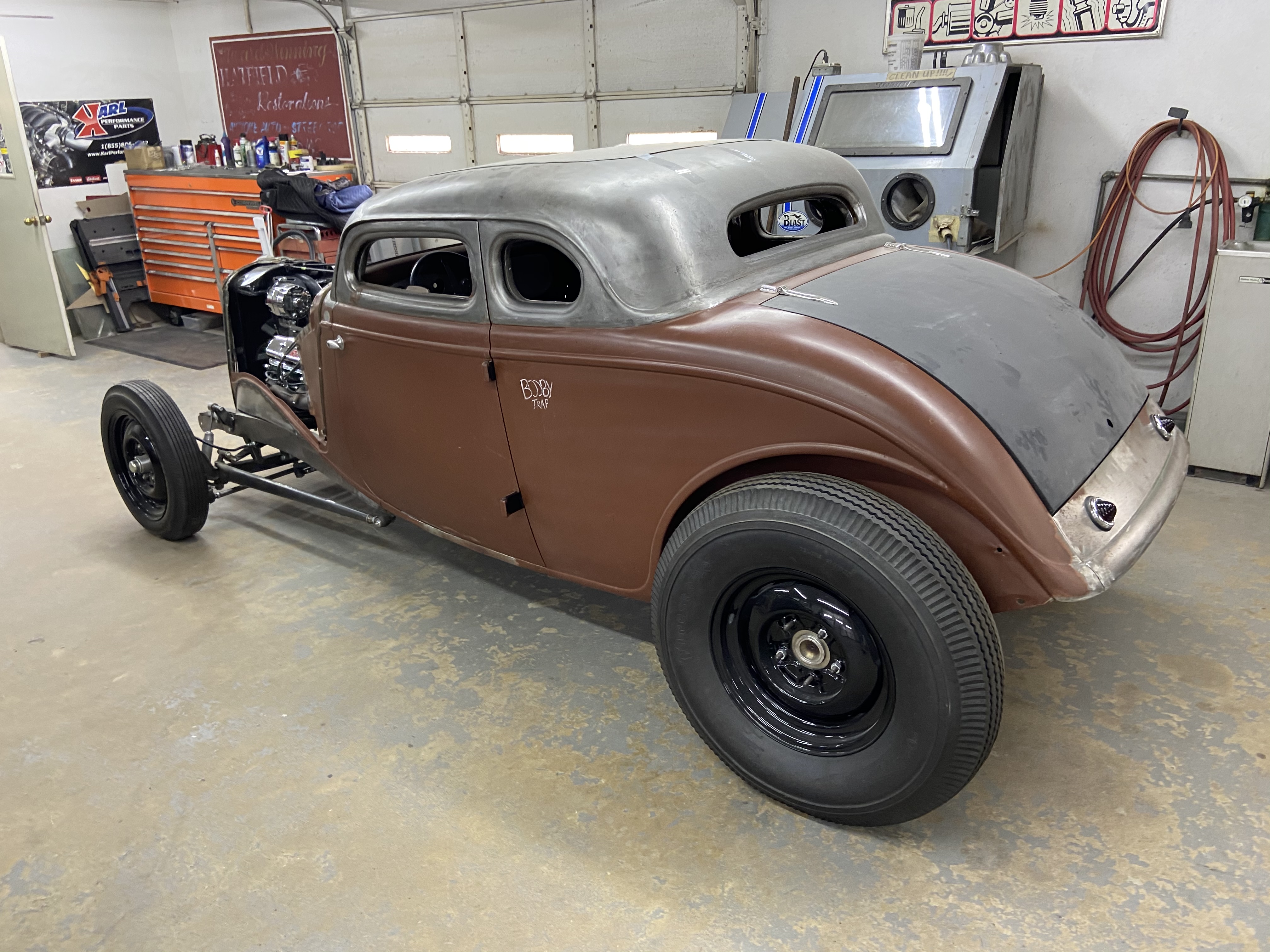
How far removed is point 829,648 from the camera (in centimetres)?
229

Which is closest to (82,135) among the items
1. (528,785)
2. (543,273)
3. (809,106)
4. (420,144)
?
(420,144)

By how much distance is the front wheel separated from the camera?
6.67ft

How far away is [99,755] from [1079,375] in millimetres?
3026

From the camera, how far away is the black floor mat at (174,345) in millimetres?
7203

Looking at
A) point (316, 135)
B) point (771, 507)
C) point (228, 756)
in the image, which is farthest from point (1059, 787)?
point (316, 135)

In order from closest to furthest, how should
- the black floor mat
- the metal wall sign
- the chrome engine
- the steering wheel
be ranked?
the steering wheel, the chrome engine, the metal wall sign, the black floor mat

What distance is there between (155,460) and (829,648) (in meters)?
3.06

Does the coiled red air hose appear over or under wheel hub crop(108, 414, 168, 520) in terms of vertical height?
over

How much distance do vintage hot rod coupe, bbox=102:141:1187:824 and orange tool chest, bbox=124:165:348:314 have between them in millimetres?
4664

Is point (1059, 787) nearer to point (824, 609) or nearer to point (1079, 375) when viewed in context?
point (824, 609)

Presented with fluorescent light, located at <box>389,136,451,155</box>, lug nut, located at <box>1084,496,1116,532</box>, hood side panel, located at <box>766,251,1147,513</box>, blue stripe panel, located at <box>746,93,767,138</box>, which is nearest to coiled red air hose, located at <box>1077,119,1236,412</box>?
blue stripe panel, located at <box>746,93,767,138</box>

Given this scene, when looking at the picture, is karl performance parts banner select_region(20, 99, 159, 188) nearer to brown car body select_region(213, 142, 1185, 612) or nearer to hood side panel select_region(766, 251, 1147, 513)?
brown car body select_region(213, 142, 1185, 612)

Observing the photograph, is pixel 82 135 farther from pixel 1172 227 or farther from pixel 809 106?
pixel 1172 227

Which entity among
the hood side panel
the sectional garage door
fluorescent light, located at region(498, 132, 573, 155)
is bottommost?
the hood side panel
